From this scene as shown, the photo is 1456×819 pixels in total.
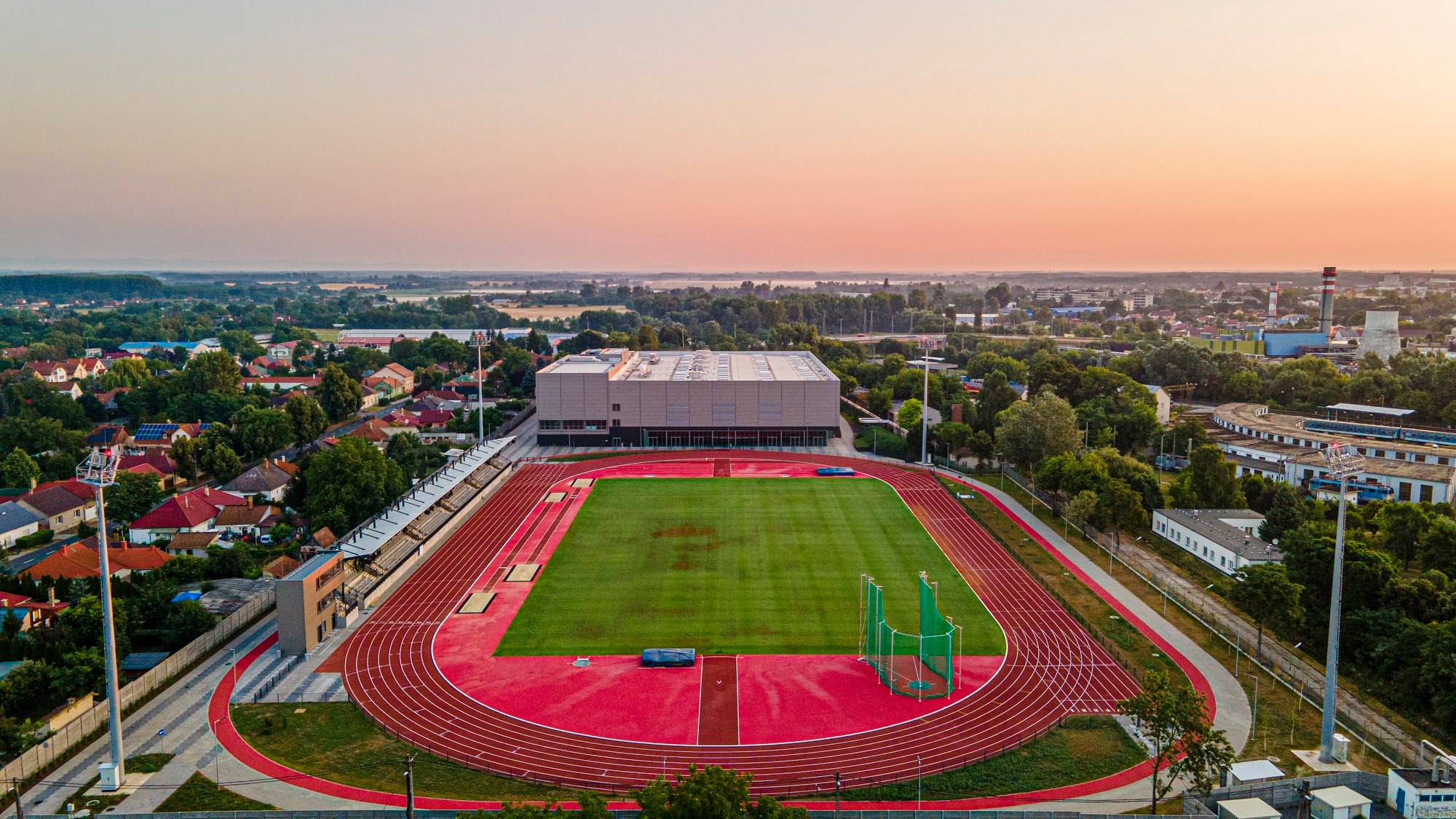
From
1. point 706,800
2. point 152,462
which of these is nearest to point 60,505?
point 152,462

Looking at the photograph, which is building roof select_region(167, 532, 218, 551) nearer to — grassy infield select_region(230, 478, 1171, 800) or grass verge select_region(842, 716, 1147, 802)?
grassy infield select_region(230, 478, 1171, 800)

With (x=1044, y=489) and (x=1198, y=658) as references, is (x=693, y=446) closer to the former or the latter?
(x=1044, y=489)

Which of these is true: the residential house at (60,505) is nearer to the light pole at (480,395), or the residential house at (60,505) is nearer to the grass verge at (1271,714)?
the light pole at (480,395)

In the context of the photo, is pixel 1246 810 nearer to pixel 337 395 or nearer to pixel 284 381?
pixel 337 395

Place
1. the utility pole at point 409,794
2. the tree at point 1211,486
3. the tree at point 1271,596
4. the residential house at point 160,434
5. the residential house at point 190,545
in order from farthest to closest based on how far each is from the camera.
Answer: the residential house at point 160,434 < the tree at point 1211,486 < the residential house at point 190,545 < the tree at point 1271,596 < the utility pole at point 409,794

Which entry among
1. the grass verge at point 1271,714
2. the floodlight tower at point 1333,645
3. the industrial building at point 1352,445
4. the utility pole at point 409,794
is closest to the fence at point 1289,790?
the grass verge at point 1271,714

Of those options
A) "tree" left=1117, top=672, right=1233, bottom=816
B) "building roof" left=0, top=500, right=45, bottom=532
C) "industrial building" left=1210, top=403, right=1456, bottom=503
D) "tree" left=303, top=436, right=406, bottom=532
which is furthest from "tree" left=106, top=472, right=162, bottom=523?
"industrial building" left=1210, top=403, right=1456, bottom=503
